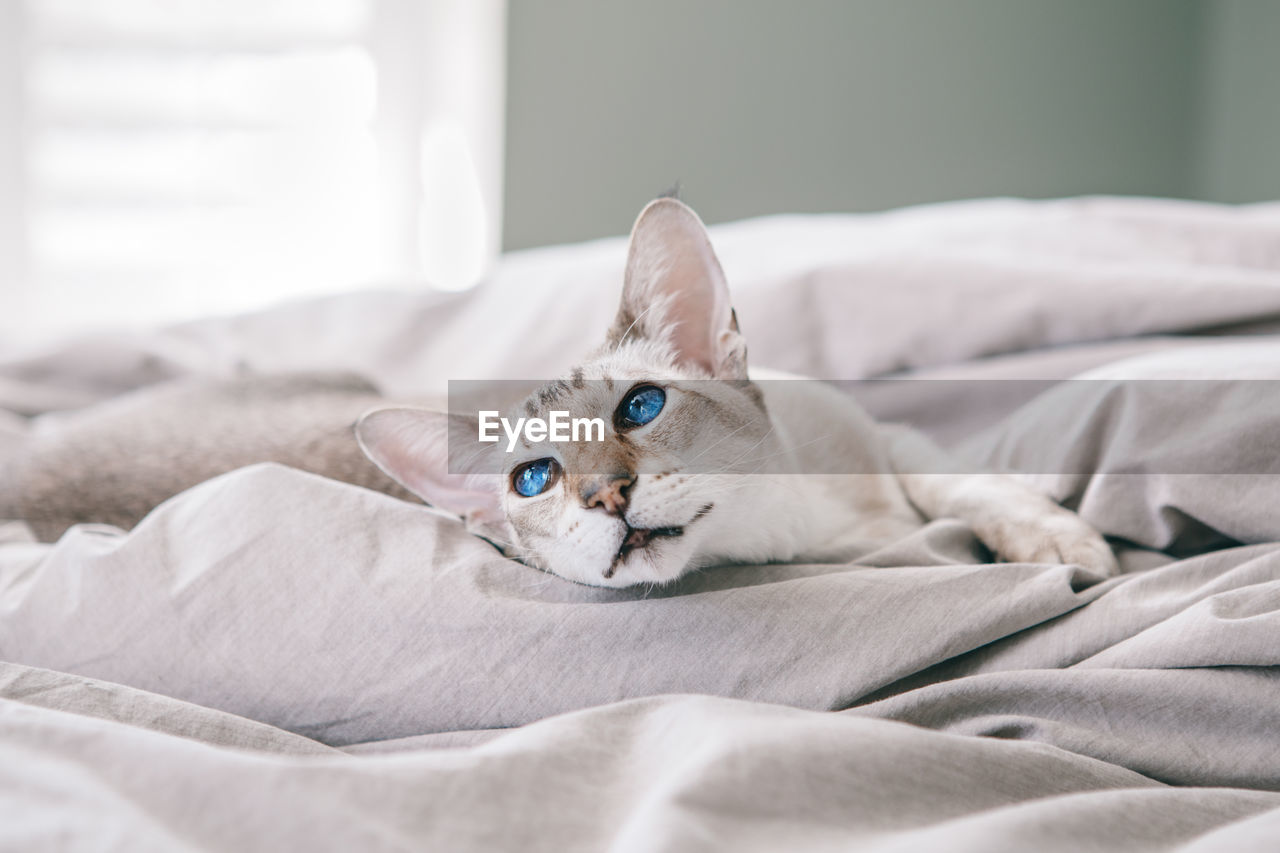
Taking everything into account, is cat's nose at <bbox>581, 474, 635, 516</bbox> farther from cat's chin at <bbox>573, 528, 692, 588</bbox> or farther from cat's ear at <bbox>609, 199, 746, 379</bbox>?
cat's ear at <bbox>609, 199, 746, 379</bbox>

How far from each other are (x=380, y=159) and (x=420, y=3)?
0.59m

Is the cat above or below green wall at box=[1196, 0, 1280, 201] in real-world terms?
below

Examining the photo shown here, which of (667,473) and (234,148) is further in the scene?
(234,148)

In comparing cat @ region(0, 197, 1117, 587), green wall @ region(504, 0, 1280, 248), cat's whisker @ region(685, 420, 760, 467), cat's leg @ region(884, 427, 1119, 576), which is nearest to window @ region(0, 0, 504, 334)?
green wall @ region(504, 0, 1280, 248)

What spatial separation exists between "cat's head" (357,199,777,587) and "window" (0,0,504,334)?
2.57m

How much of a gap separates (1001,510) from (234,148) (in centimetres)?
336

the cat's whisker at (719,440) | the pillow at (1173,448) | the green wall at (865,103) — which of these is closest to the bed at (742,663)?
the pillow at (1173,448)

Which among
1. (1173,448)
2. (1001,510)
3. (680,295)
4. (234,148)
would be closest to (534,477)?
(680,295)

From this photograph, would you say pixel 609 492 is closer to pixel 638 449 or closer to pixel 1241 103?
pixel 638 449

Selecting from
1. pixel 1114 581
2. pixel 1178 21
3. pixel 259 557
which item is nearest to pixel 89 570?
pixel 259 557

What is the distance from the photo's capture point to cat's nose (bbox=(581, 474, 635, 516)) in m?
0.73

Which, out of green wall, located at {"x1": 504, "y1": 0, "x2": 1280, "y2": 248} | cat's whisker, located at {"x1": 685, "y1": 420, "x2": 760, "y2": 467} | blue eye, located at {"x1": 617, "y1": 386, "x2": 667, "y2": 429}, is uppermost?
green wall, located at {"x1": 504, "y1": 0, "x2": 1280, "y2": 248}

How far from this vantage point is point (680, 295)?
874mm

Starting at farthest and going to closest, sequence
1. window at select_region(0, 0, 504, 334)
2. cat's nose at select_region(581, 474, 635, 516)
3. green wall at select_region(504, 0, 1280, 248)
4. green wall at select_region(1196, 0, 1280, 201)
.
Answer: window at select_region(0, 0, 504, 334), green wall at select_region(504, 0, 1280, 248), green wall at select_region(1196, 0, 1280, 201), cat's nose at select_region(581, 474, 635, 516)
